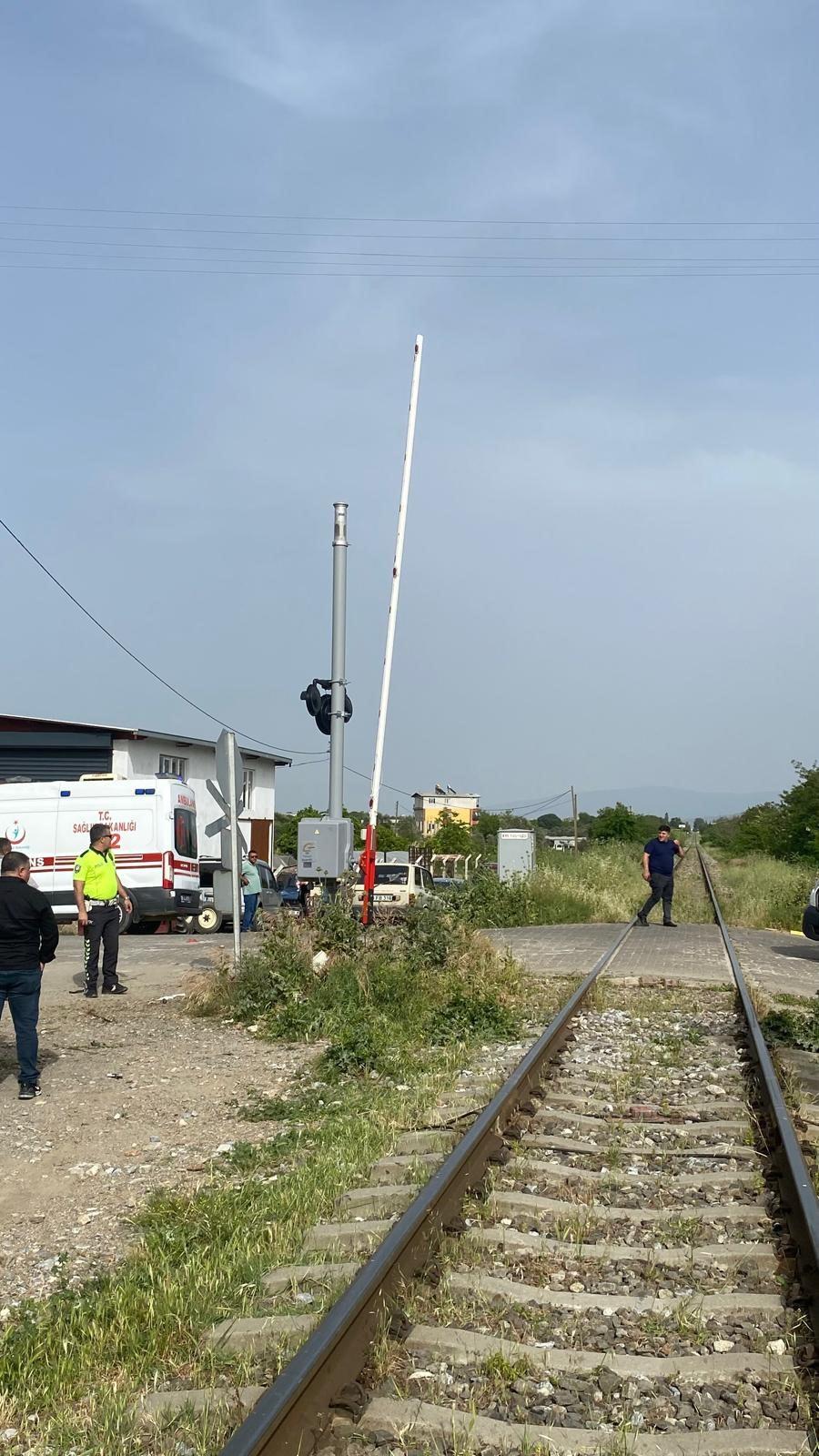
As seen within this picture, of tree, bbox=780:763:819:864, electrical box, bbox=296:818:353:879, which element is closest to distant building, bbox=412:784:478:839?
tree, bbox=780:763:819:864

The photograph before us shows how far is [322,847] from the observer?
1518 cm

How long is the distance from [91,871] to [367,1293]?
1069cm

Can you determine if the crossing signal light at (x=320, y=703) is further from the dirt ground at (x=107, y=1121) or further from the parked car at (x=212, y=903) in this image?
the parked car at (x=212, y=903)

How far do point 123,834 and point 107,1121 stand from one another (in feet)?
59.3

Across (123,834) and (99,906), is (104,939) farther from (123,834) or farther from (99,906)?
(123,834)

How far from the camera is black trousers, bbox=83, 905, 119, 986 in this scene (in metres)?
14.4

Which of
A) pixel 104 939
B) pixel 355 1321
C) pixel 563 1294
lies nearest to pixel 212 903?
pixel 104 939

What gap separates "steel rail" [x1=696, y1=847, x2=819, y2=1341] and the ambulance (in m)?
18.4

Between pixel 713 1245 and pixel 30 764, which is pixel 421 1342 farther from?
pixel 30 764

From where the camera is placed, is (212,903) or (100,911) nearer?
(100,911)

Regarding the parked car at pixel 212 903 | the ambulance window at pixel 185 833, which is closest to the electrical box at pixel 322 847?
the parked car at pixel 212 903

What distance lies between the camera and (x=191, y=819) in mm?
27578

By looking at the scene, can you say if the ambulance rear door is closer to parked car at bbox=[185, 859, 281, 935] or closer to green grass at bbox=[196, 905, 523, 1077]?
parked car at bbox=[185, 859, 281, 935]

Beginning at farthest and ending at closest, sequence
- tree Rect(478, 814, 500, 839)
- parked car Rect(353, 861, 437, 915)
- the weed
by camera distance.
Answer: tree Rect(478, 814, 500, 839)
parked car Rect(353, 861, 437, 915)
the weed
